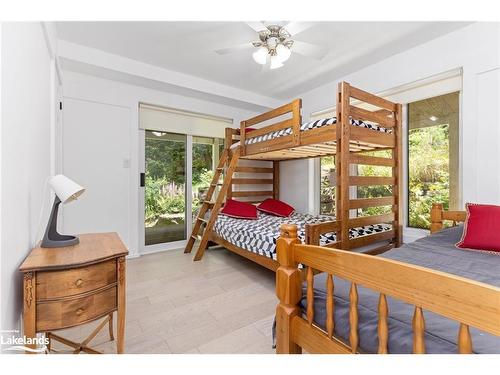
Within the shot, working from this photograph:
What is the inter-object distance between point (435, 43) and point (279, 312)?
9.84 feet

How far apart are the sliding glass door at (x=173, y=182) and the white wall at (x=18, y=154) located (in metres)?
2.09

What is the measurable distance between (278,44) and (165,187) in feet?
8.49


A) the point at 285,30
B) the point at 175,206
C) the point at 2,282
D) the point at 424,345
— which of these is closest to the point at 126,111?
the point at 175,206

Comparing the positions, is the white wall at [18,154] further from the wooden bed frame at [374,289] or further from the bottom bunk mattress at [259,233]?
the bottom bunk mattress at [259,233]

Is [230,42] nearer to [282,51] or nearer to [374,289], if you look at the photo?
[282,51]

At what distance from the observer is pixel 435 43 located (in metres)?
2.44

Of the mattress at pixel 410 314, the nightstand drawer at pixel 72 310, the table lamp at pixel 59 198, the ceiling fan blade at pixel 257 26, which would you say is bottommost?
the nightstand drawer at pixel 72 310

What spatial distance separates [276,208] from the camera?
12.4 feet

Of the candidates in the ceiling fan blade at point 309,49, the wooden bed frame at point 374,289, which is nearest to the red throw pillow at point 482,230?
the wooden bed frame at point 374,289

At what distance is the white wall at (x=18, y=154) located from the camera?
2.94 feet

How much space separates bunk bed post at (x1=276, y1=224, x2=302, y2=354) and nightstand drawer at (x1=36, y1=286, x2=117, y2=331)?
0.85m

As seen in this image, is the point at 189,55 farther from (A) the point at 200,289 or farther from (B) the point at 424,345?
(B) the point at 424,345

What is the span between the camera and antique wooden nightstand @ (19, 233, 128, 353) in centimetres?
99

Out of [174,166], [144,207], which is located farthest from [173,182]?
[144,207]
